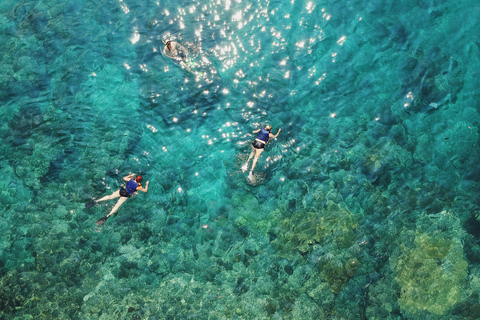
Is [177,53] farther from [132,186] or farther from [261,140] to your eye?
[132,186]

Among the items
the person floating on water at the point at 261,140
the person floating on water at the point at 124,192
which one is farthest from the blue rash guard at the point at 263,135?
the person floating on water at the point at 124,192

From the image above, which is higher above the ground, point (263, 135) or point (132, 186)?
point (263, 135)

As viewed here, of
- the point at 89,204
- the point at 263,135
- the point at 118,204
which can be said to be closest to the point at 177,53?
the point at 263,135

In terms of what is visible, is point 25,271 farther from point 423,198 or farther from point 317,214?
point 423,198

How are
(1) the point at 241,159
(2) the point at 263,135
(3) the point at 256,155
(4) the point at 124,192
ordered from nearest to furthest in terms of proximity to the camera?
1. (4) the point at 124,192
2. (2) the point at 263,135
3. (3) the point at 256,155
4. (1) the point at 241,159

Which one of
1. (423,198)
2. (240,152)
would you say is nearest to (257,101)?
(240,152)

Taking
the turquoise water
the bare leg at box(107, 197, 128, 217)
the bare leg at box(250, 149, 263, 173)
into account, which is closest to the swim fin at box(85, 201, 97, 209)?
the turquoise water

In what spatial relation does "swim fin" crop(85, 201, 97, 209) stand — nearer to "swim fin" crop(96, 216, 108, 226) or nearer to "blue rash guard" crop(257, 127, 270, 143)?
"swim fin" crop(96, 216, 108, 226)
